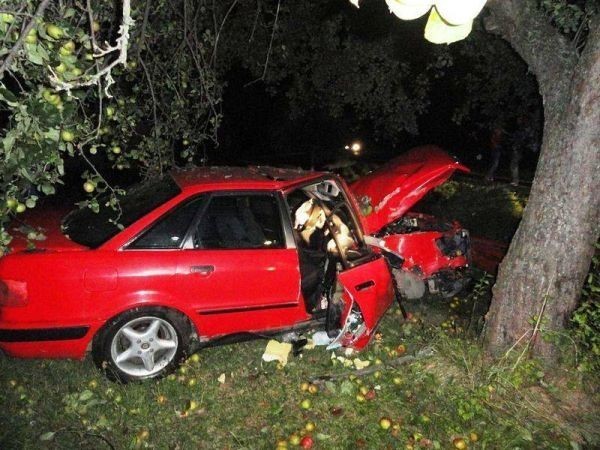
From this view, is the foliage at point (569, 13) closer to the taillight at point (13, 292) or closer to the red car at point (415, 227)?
the red car at point (415, 227)

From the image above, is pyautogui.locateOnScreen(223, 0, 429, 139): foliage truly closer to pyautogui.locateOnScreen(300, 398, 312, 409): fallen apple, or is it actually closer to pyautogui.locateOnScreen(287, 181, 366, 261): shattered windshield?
pyautogui.locateOnScreen(287, 181, 366, 261): shattered windshield

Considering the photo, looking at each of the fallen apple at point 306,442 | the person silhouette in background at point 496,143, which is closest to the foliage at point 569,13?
the fallen apple at point 306,442

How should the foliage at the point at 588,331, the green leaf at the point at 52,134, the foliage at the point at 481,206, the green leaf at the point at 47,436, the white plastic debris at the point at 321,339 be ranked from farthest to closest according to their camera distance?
the foliage at the point at 481,206 → the white plastic debris at the point at 321,339 → the foliage at the point at 588,331 → the green leaf at the point at 47,436 → the green leaf at the point at 52,134

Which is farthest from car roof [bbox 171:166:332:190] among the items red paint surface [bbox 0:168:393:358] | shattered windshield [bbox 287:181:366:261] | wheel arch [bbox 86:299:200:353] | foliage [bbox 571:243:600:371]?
foliage [bbox 571:243:600:371]

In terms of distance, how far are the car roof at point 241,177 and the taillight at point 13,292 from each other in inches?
56.1

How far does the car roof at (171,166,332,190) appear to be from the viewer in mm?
3943

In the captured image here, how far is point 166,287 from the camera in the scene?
3.59 m

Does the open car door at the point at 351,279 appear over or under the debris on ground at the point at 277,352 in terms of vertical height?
over

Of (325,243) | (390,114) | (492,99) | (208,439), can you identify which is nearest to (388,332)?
(325,243)

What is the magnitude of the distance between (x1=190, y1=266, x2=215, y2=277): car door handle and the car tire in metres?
0.40

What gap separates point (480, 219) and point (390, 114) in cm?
301

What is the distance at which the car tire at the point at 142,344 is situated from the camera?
355 centimetres

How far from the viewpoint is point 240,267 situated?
12.5 feet

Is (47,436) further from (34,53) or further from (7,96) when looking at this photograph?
(34,53)
